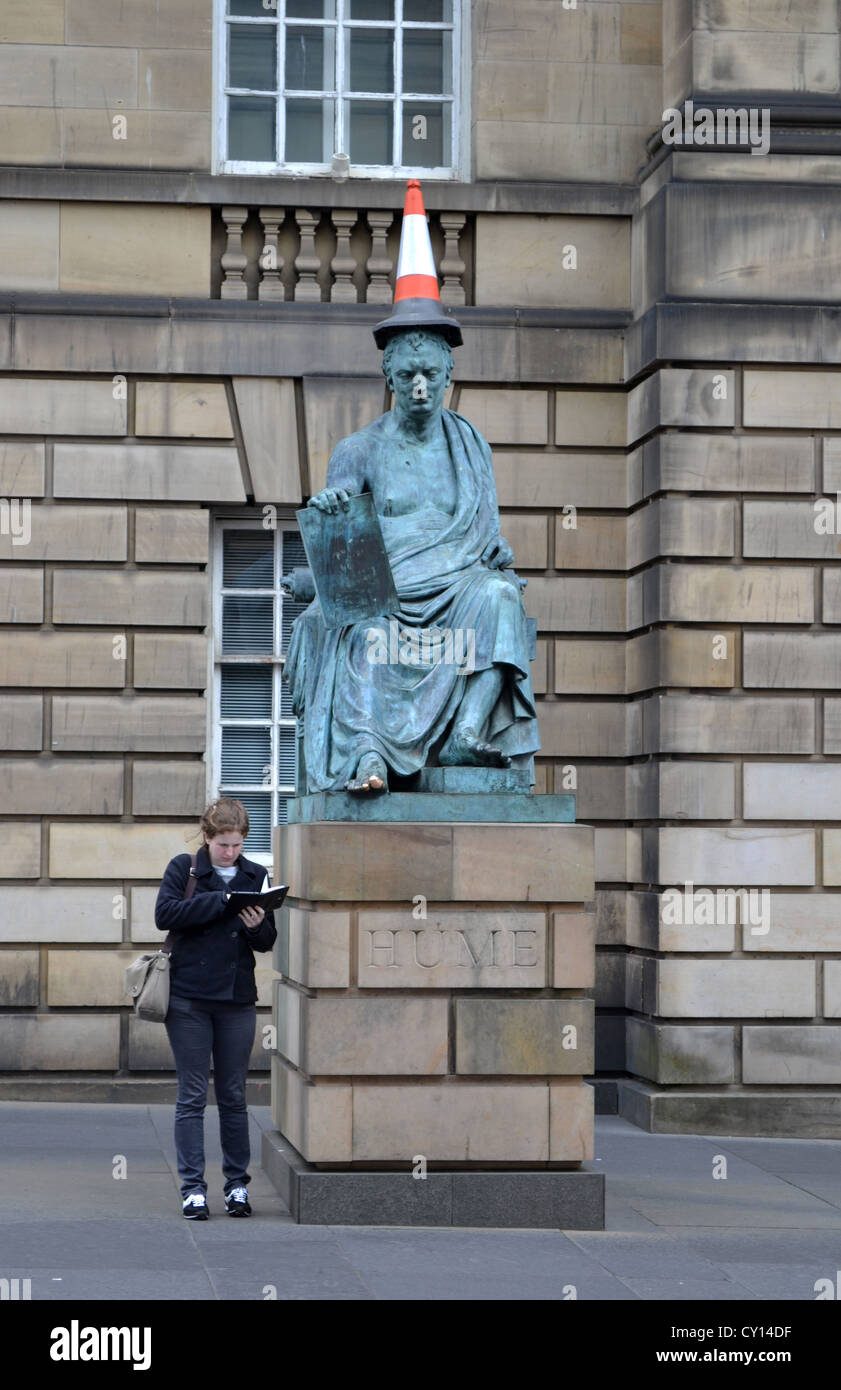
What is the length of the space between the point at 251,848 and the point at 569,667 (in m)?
2.51

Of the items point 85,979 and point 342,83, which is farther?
point 342,83

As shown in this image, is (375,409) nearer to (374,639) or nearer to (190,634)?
(190,634)

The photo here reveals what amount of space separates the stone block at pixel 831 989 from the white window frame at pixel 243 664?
3.73 m

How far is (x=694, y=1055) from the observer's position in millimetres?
11734

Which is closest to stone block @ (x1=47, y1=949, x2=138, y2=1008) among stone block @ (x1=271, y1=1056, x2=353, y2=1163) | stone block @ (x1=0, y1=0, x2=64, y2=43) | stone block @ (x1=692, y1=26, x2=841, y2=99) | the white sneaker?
the white sneaker

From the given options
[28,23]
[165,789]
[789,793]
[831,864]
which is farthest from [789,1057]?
[28,23]

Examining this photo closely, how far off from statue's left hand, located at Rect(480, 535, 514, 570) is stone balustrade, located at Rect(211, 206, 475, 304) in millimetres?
4413

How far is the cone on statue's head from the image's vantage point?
29.3 feet

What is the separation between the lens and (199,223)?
12.9 m

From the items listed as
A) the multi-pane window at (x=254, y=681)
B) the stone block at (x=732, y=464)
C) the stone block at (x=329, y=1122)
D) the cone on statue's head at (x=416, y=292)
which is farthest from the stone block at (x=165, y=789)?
the stone block at (x=329, y=1122)

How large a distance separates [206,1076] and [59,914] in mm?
4514

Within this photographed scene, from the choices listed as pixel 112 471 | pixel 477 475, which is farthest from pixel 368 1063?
pixel 112 471

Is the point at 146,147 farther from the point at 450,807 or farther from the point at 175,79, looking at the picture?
the point at 450,807

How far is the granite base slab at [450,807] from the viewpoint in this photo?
26.8 feet
